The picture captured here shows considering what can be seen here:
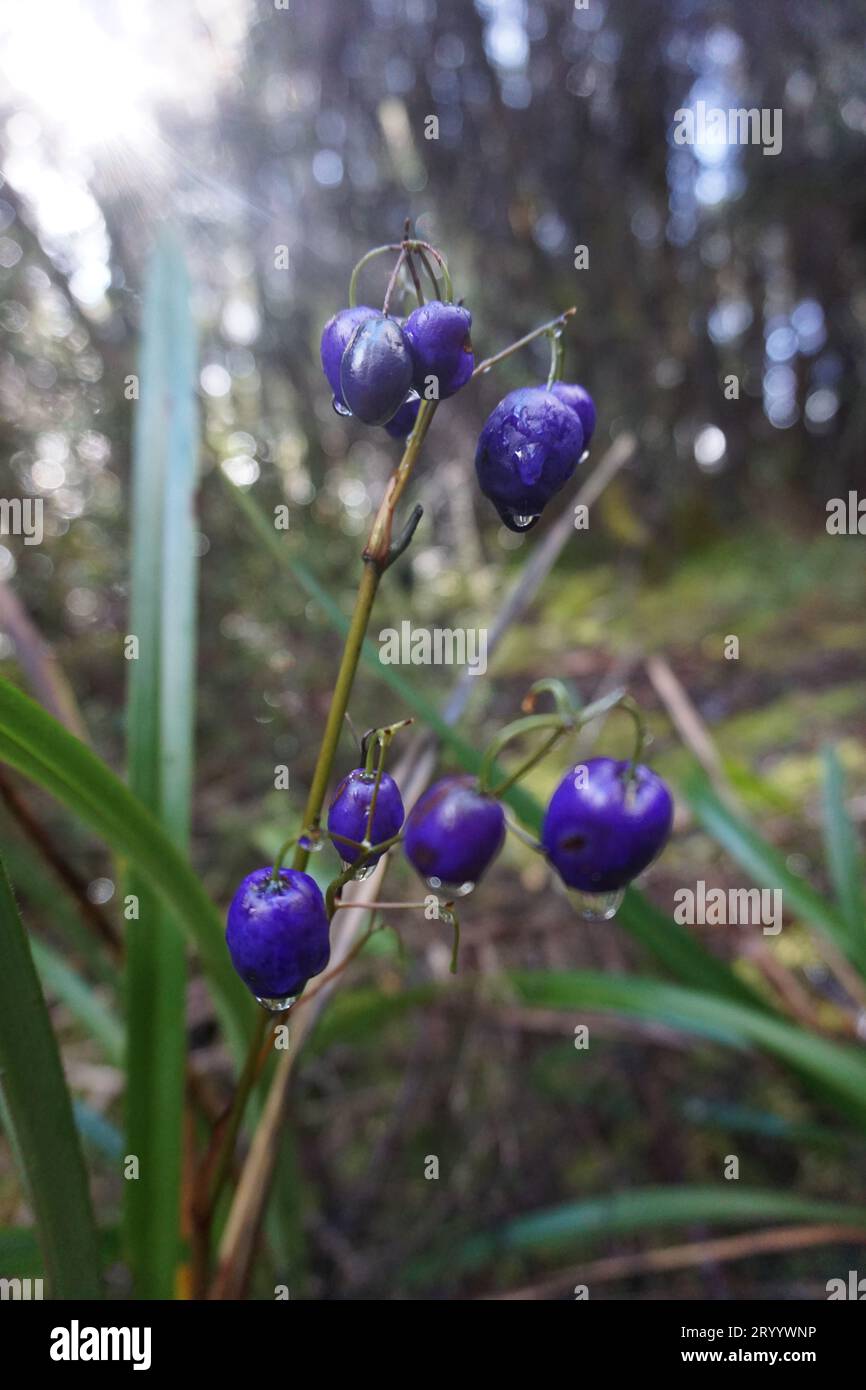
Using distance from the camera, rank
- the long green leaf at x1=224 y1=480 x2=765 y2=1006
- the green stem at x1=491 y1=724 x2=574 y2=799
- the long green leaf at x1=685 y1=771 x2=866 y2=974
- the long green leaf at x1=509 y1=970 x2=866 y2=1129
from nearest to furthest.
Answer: the green stem at x1=491 y1=724 x2=574 y2=799 → the long green leaf at x1=224 y1=480 x2=765 y2=1006 → the long green leaf at x1=509 y1=970 x2=866 y2=1129 → the long green leaf at x1=685 y1=771 x2=866 y2=974

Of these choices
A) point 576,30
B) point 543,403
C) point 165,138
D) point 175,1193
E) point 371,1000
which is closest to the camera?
point 543,403

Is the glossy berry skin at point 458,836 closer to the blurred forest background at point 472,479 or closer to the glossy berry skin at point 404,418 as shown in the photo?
the glossy berry skin at point 404,418

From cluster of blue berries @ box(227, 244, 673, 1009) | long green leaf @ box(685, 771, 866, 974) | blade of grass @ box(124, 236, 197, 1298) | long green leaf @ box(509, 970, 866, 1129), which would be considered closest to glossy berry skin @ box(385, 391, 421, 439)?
cluster of blue berries @ box(227, 244, 673, 1009)

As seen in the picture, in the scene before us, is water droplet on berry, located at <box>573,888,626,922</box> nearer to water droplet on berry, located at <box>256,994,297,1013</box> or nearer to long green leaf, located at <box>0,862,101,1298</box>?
water droplet on berry, located at <box>256,994,297,1013</box>

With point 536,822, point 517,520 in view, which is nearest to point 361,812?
point 517,520

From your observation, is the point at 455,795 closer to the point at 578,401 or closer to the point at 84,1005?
the point at 578,401
